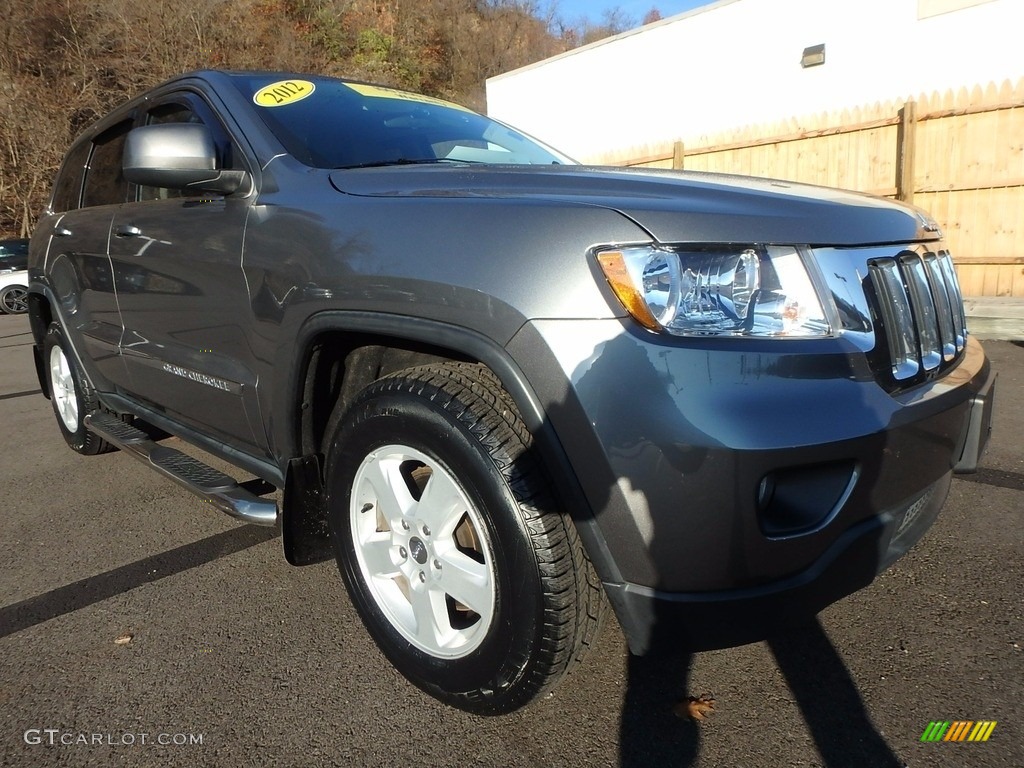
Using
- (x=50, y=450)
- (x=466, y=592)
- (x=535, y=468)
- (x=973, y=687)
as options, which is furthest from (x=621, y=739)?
(x=50, y=450)

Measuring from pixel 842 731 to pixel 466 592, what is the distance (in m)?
0.99

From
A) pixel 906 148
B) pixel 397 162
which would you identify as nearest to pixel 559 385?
pixel 397 162

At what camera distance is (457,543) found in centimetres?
198

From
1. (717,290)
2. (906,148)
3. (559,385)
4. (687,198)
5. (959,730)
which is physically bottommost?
(959,730)

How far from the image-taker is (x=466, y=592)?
1854mm

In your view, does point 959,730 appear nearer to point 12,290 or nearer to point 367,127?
point 367,127

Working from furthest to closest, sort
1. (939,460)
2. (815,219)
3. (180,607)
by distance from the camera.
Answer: (180,607), (939,460), (815,219)

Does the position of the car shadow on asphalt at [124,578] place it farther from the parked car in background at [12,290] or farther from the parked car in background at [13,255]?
the parked car in background at [13,255]

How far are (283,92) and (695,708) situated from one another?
243 cm

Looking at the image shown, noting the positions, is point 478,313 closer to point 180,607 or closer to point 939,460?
point 939,460

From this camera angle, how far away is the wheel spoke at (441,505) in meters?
1.85

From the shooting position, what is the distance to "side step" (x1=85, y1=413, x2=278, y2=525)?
2.40 metres

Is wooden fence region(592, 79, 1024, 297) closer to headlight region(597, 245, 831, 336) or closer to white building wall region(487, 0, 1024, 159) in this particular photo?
white building wall region(487, 0, 1024, 159)

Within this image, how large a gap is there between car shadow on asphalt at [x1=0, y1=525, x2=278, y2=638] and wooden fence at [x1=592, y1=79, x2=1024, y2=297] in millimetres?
8007
